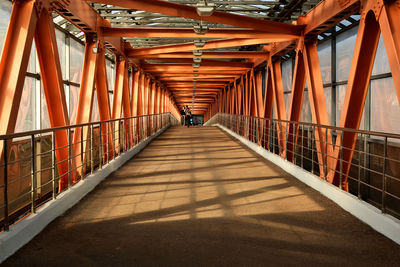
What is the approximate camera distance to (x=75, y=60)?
38.8 ft

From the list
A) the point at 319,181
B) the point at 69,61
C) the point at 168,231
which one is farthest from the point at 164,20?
the point at 168,231

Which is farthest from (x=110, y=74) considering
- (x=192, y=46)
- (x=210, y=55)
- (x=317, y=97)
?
(x=317, y=97)

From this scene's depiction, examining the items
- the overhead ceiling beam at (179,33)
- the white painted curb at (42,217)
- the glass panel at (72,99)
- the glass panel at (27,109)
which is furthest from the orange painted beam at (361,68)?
the glass panel at (72,99)

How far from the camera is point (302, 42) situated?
27.9 feet

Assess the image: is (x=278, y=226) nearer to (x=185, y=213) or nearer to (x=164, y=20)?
(x=185, y=213)

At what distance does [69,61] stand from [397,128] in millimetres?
8914

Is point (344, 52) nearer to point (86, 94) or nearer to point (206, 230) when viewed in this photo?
point (86, 94)

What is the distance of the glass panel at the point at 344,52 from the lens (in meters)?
9.95

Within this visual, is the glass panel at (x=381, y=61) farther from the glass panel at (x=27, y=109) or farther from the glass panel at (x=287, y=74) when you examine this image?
the glass panel at (x=27, y=109)

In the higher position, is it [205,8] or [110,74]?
[110,74]

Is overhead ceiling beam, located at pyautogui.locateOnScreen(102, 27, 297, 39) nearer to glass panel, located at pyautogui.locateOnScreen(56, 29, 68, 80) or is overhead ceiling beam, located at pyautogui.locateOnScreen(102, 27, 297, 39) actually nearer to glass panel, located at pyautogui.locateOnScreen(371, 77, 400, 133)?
glass panel, located at pyautogui.locateOnScreen(56, 29, 68, 80)

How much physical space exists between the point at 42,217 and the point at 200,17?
5.09m

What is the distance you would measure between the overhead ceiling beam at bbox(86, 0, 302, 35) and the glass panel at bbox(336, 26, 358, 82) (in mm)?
2269

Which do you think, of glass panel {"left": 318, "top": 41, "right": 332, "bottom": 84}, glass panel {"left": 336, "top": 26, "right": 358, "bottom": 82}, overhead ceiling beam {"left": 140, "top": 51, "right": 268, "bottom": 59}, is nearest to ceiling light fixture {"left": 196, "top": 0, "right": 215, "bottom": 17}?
glass panel {"left": 336, "top": 26, "right": 358, "bottom": 82}
